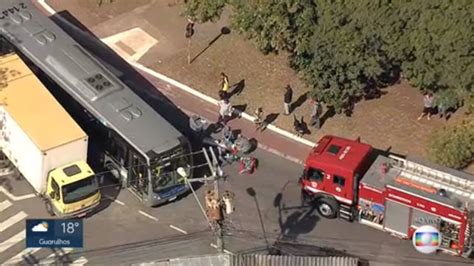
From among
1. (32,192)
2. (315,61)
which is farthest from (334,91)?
(32,192)

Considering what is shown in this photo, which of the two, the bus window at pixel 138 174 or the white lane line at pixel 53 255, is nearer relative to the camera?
the white lane line at pixel 53 255

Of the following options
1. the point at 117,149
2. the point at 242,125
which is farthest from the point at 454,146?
the point at 117,149

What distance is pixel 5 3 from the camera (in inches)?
1925

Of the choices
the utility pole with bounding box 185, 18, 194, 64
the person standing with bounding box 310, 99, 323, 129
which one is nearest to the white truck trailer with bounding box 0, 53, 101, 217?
the utility pole with bounding box 185, 18, 194, 64

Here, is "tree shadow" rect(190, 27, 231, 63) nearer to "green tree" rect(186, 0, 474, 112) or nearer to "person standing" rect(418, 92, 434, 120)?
"green tree" rect(186, 0, 474, 112)

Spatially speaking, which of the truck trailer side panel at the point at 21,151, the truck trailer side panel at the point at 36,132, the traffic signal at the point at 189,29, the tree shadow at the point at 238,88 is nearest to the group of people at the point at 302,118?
the tree shadow at the point at 238,88

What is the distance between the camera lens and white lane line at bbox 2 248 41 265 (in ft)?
130

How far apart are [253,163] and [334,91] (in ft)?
17.0

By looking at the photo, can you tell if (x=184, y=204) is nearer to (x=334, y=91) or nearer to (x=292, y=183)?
(x=292, y=183)

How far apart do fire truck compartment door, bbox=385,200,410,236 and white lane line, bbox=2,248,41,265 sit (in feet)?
47.6

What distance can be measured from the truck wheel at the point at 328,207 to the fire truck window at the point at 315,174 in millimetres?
949

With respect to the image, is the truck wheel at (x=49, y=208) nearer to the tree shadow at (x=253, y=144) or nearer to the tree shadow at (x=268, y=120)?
the tree shadow at (x=253, y=144)

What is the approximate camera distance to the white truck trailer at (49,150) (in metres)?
40.7

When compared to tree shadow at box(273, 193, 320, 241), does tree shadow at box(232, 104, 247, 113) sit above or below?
above
